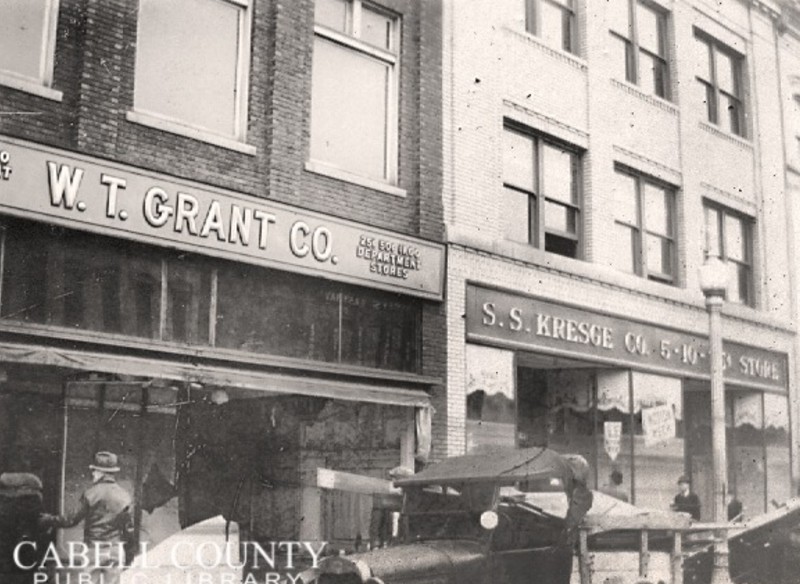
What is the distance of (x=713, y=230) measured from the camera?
65.2 ft

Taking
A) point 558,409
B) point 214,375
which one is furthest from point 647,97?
point 214,375

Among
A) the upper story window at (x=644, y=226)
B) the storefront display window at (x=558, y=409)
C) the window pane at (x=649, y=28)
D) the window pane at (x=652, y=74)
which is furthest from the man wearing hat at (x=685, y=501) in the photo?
the window pane at (x=649, y=28)

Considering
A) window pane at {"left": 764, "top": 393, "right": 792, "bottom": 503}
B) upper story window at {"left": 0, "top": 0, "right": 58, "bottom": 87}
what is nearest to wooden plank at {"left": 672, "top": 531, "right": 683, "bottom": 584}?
upper story window at {"left": 0, "top": 0, "right": 58, "bottom": 87}

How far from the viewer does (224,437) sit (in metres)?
12.0

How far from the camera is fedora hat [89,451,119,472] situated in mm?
10688

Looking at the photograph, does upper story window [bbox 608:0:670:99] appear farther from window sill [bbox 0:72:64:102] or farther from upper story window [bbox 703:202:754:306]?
window sill [bbox 0:72:64:102]

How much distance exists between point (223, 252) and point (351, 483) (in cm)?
313

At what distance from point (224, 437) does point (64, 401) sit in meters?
2.03

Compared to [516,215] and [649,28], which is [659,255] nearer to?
[516,215]

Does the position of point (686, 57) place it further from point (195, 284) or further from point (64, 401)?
point (64, 401)

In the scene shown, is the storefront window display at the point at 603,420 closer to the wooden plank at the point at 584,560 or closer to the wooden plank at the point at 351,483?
the wooden plank at the point at 351,483

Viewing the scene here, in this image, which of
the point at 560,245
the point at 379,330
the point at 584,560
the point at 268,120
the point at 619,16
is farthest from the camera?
the point at 619,16

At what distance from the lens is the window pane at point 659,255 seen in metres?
18.3

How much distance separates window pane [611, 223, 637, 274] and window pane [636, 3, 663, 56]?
11.5 feet
